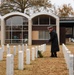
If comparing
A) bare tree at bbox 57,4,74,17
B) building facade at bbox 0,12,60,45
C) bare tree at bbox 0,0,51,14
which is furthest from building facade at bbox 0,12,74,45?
bare tree at bbox 57,4,74,17

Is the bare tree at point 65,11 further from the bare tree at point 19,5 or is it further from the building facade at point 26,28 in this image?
the building facade at point 26,28

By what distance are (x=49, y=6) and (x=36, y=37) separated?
63.2 ft

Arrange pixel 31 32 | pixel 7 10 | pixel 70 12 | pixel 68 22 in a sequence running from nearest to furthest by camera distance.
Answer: pixel 31 32, pixel 68 22, pixel 7 10, pixel 70 12

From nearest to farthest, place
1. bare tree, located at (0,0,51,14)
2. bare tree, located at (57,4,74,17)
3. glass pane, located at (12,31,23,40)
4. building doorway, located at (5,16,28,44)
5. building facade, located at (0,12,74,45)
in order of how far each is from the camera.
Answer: building facade, located at (0,12,74,45) → building doorway, located at (5,16,28,44) → glass pane, located at (12,31,23,40) → bare tree, located at (0,0,51,14) → bare tree, located at (57,4,74,17)

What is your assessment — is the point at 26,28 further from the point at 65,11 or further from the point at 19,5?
the point at 65,11

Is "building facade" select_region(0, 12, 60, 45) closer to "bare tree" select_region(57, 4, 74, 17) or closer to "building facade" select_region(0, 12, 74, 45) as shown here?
"building facade" select_region(0, 12, 74, 45)

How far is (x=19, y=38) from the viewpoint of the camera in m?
50.0

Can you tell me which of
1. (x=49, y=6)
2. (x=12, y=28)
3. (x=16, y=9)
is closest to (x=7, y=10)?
(x=16, y=9)

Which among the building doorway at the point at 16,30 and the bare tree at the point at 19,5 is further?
the bare tree at the point at 19,5

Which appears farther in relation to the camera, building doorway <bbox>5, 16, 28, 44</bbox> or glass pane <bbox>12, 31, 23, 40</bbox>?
glass pane <bbox>12, 31, 23, 40</bbox>

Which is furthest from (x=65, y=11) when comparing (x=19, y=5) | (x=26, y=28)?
(x=26, y=28)

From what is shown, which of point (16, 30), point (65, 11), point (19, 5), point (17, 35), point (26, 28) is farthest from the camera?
point (65, 11)

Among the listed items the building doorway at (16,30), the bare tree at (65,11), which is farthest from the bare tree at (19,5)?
the building doorway at (16,30)

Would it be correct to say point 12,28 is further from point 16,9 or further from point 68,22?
point 16,9
